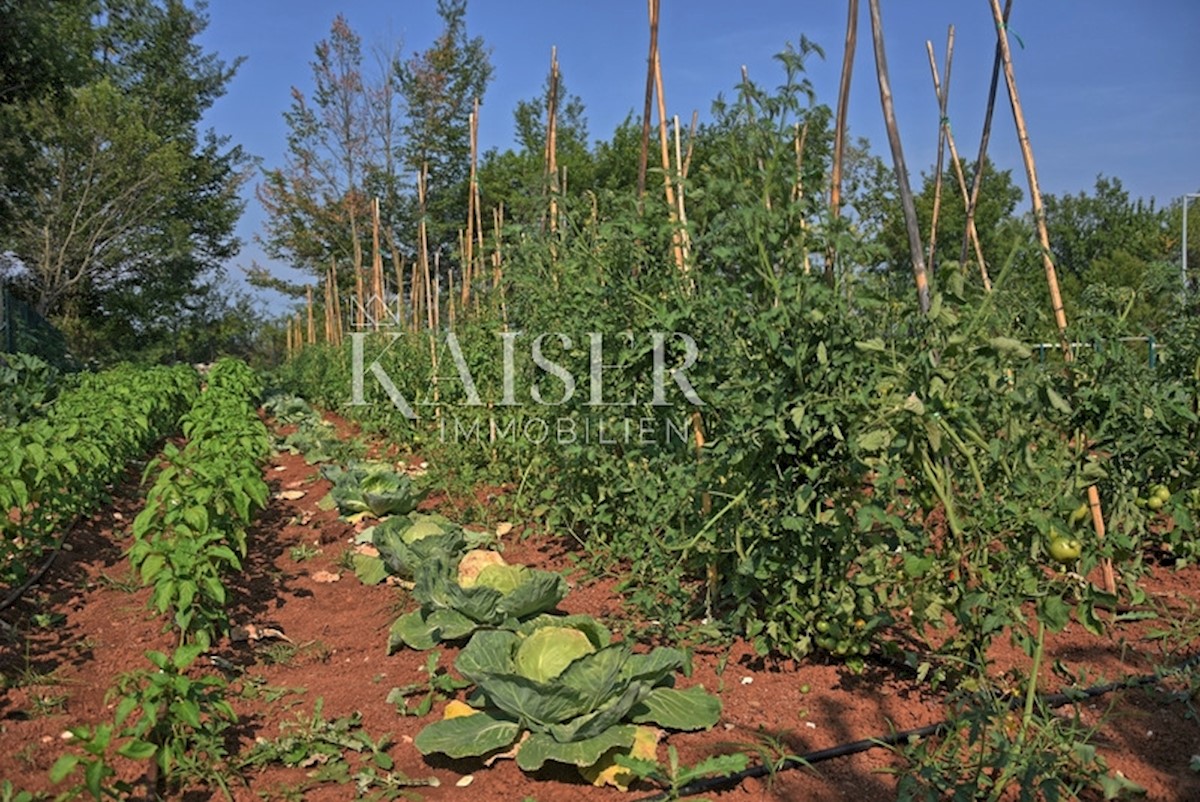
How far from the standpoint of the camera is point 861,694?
11.2 feet

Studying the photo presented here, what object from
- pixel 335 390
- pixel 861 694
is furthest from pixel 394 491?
pixel 335 390

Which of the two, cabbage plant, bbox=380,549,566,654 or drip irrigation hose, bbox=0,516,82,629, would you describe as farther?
drip irrigation hose, bbox=0,516,82,629

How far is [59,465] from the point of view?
15.9 feet

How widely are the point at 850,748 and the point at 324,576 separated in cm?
341

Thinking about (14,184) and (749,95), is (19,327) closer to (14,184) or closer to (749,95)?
(14,184)

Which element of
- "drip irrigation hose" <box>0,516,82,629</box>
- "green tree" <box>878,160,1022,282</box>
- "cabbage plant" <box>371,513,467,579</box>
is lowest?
"drip irrigation hose" <box>0,516,82,629</box>

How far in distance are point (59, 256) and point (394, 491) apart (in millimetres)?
16974

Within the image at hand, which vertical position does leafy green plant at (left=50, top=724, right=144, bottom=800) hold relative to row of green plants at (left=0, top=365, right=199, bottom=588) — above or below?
below

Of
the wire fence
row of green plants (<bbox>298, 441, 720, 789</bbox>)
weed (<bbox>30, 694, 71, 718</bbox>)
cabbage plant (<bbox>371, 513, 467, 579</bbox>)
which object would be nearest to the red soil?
weed (<bbox>30, 694, 71, 718</bbox>)

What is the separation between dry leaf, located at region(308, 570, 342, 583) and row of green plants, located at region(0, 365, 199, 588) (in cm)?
129

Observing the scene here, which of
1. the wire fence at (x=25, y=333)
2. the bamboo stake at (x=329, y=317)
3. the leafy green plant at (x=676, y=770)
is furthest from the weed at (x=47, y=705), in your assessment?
the bamboo stake at (x=329, y=317)

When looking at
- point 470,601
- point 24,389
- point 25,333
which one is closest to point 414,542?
point 470,601

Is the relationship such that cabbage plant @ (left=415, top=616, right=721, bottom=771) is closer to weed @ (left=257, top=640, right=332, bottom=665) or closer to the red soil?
the red soil

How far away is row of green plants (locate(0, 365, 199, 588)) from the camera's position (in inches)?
170
